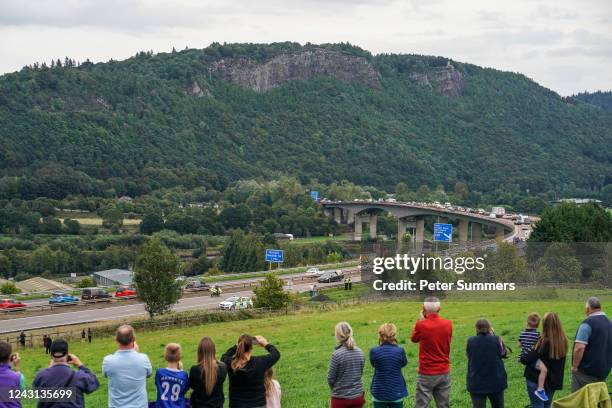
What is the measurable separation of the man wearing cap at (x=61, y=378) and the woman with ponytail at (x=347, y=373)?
3021mm

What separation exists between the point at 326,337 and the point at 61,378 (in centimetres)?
1528

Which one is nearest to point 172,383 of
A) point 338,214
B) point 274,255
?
point 274,255

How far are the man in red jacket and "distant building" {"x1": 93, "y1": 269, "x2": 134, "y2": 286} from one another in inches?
2447

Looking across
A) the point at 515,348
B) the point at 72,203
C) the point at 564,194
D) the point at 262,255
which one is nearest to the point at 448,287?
the point at 515,348

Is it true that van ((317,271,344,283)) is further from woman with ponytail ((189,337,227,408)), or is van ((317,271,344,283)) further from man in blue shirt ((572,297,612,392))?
woman with ponytail ((189,337,227,408))

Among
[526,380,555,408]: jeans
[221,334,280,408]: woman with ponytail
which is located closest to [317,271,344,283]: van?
[526,380,555,408]: jeans

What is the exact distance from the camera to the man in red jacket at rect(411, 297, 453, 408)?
12.3m

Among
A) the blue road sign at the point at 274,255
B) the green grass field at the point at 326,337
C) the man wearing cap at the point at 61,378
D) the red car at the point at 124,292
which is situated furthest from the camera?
the blue road sign at the point at 274,255

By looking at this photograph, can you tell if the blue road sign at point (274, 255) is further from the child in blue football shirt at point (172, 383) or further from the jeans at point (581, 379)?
the child in blue football shirt at point (172, 383)

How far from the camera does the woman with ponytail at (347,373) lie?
11672 millimetres

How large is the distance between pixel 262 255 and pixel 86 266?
1637 cm

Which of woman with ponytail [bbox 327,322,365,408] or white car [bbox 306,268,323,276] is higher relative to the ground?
woman with ponytail [bbox 327,322,365,408]

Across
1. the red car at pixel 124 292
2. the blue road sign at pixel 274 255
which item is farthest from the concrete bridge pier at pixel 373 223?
the red car at pixel 124 292

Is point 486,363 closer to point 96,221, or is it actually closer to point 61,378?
point 61,378
